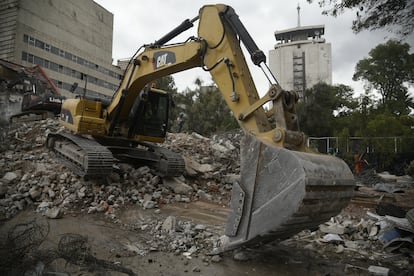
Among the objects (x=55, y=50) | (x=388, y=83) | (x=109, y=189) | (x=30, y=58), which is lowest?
(x=109, y=189)

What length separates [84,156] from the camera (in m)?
6.44

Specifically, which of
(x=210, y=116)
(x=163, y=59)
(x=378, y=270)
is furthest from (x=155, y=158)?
(x=210, y=116)

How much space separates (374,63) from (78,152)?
22.1m

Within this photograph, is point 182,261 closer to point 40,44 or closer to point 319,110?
point 319,110

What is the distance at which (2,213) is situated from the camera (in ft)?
17.0

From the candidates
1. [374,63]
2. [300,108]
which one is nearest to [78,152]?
[300,108]

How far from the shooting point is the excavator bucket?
296cm

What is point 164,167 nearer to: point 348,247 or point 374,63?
point 348,247

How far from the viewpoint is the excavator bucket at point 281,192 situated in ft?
9.73

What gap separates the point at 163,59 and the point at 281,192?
12.2 ft

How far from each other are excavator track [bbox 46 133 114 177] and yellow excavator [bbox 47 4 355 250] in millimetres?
19

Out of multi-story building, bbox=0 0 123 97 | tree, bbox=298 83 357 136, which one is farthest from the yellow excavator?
multi-story building, bbox=0 0 123 97

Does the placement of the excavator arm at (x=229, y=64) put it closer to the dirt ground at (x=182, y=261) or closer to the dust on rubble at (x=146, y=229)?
the dirt ground at (x=182, y=261)

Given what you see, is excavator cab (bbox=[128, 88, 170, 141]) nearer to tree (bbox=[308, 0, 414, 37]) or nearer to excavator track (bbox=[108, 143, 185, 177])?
excavator track (bbox=[108, 143, 185, 177])
